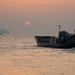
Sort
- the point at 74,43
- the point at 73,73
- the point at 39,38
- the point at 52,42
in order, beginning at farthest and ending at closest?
the point at 39,38 → the point at 52,42 → the point at 74,43 → the point at 73,73

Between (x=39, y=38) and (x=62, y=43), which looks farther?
(x=39, y=38)

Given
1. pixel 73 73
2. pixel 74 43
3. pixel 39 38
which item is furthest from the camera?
pixel 39 38

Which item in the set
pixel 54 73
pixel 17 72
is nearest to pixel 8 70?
pixel 17 72

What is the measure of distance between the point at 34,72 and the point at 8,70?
389 centimetres

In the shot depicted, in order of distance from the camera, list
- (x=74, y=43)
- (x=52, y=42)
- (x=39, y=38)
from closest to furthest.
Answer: (x=74, y=43), (x=52, y=42), (x=39, y=38)

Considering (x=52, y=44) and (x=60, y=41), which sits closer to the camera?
(x=60, y=41)

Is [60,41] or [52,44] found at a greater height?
[60,41]

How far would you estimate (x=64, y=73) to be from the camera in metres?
44.8

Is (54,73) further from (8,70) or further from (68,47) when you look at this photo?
(68,47)

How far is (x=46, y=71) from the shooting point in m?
46.6

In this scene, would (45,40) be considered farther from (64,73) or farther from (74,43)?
(64,73)

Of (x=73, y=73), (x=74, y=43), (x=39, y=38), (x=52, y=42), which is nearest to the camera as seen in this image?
(x=73, y=73)

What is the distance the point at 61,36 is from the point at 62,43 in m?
6.34

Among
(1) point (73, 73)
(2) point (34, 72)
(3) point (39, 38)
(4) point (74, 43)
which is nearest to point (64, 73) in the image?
(1) point (73, 73)
